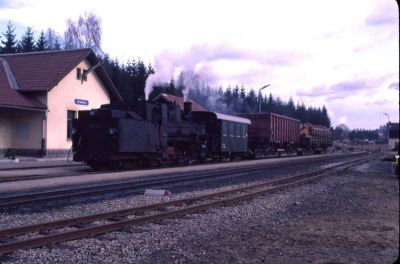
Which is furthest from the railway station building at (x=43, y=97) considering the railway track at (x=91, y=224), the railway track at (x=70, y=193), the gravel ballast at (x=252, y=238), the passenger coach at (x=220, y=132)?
the gravel ballast at (x=252, y=238)

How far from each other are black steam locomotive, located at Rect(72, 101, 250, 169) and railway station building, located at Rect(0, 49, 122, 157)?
9446 mm

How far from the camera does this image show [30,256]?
5875 millimetres

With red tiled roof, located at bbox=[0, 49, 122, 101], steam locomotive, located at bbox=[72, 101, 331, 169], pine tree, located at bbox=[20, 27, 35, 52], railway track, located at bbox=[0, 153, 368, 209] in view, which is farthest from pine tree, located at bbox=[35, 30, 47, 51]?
railway track, located at bbox=[0, 153, 368, 209]

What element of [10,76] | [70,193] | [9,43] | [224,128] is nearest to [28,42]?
[9,43]

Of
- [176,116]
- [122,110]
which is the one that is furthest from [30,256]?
[176,116]

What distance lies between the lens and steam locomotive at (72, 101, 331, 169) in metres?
19.4

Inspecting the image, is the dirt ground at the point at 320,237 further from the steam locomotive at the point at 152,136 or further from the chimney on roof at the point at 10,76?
the chimney on roof at the point at 10,76

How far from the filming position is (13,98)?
28.4 meters

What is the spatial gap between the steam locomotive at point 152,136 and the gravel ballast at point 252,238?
827 centimetres

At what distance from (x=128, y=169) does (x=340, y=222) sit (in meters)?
13.1

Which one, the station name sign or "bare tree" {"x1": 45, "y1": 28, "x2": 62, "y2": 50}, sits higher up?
"bare tree" {"x1": 45, "y1": 28, "x2": 62, "y2": 50}

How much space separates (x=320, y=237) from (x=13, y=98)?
24.9 m

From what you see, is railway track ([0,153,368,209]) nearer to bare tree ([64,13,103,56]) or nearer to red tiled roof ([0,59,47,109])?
red tiled roof ([0,59,47,109])

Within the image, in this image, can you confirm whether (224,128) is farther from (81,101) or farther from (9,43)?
(9,43)
